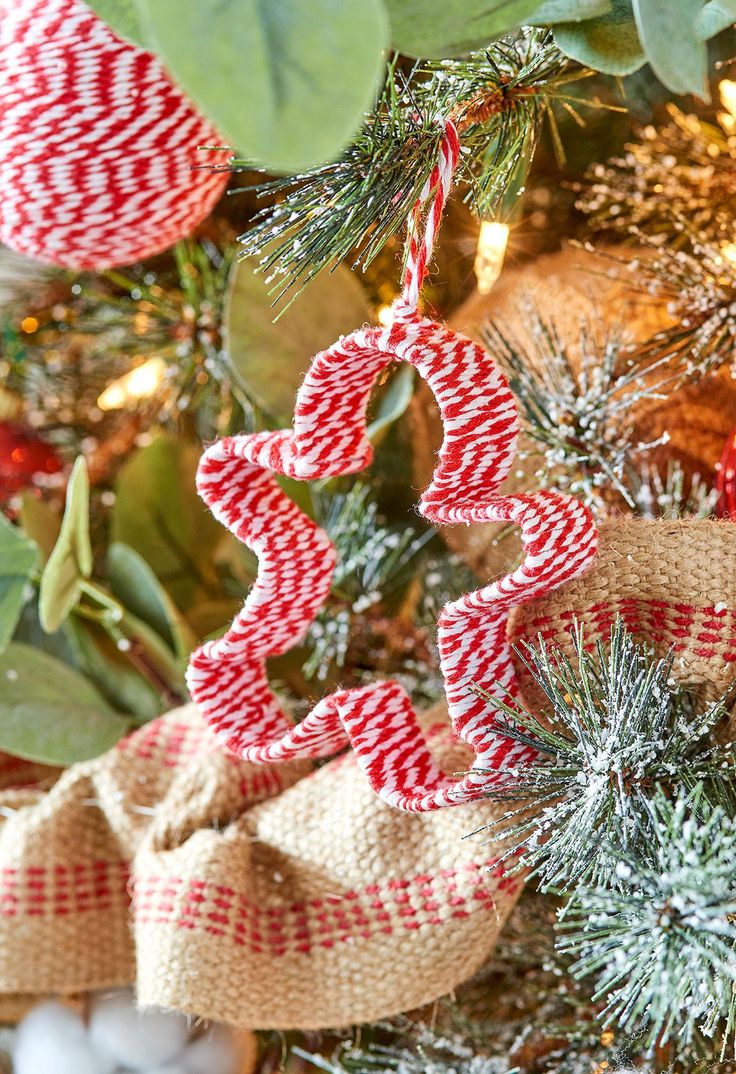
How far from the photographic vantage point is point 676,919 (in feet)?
0.97

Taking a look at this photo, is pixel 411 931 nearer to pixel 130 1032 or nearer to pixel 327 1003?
pixel 327 1003

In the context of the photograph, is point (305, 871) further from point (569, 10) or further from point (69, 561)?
point (569, 10)

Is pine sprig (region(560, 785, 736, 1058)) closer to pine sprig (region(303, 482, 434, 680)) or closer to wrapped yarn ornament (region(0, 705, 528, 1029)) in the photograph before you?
wrapped yarn ornament (region(0, 705, 528, 1029))

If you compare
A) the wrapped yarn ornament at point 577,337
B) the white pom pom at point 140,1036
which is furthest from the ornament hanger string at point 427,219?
the white pom pom at point 140,1036

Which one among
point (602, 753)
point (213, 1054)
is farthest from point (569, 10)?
point (213, 1054)

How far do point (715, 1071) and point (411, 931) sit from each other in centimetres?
12

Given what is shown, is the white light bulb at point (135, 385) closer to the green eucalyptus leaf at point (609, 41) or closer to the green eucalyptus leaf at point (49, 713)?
the green eucalyptus leaf at point (49, 713)

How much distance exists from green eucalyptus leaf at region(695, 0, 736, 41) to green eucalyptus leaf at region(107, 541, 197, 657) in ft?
1.16

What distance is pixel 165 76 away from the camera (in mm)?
358

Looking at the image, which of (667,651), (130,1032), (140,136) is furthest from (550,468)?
(130,1032)

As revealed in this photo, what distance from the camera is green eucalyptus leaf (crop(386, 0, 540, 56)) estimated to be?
0.85 ft

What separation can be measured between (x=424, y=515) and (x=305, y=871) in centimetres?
17

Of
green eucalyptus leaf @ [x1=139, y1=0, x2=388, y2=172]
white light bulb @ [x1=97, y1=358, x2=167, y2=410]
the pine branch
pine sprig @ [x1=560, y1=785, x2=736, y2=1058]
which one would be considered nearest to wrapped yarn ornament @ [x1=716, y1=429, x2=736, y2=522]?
the pine branch

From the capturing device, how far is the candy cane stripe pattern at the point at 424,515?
1.03 ft
